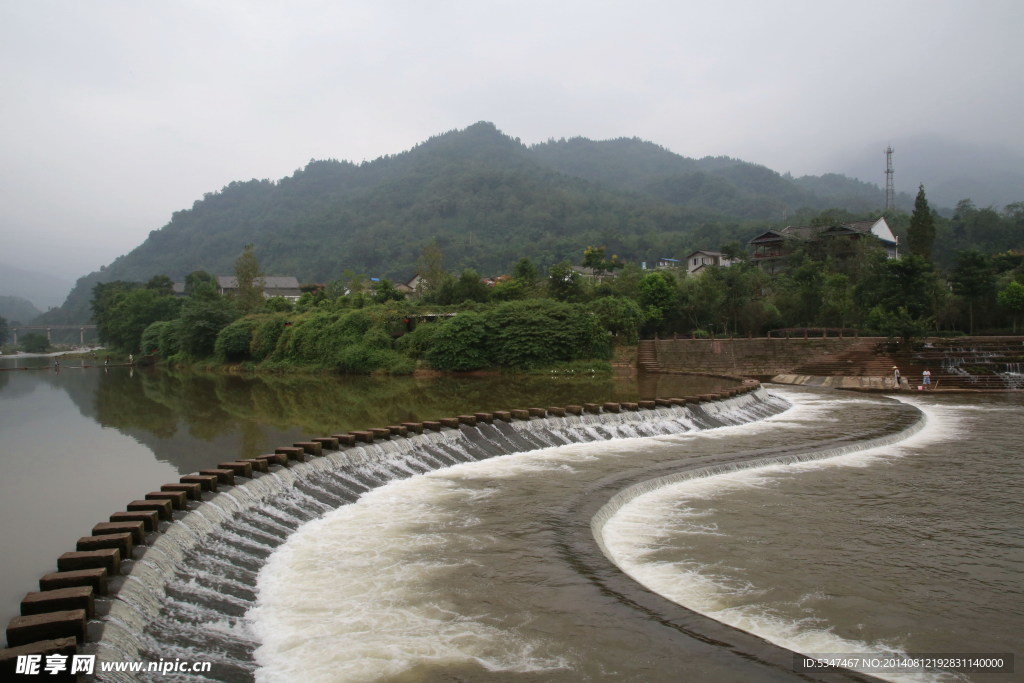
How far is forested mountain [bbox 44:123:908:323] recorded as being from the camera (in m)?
86.9

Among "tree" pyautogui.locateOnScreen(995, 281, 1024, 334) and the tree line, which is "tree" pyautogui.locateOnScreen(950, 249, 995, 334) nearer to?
the tree line

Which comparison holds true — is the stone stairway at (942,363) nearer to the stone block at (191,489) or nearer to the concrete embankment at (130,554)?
the concrete embankment at (130,554)

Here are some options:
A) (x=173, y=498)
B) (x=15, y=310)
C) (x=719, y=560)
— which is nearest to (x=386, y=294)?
(x=173, y=498)

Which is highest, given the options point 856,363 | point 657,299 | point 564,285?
point 564,285

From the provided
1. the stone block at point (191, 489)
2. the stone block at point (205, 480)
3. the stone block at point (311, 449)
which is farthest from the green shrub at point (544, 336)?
the stone block at point (191, 489)

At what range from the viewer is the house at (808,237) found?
1779 inches

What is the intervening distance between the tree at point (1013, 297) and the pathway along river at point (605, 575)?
2261 cm

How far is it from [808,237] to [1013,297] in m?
18.7

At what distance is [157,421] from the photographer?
19.9 m

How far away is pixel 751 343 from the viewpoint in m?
32.5

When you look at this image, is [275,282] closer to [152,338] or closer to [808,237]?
[152,338]

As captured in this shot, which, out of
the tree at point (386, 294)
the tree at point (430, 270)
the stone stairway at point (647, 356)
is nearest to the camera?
the stone stairway at point (647, 356)

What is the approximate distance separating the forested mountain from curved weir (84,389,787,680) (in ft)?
203

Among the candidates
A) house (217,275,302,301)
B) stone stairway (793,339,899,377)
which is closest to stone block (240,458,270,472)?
stone stairway (793,339,899,377)
